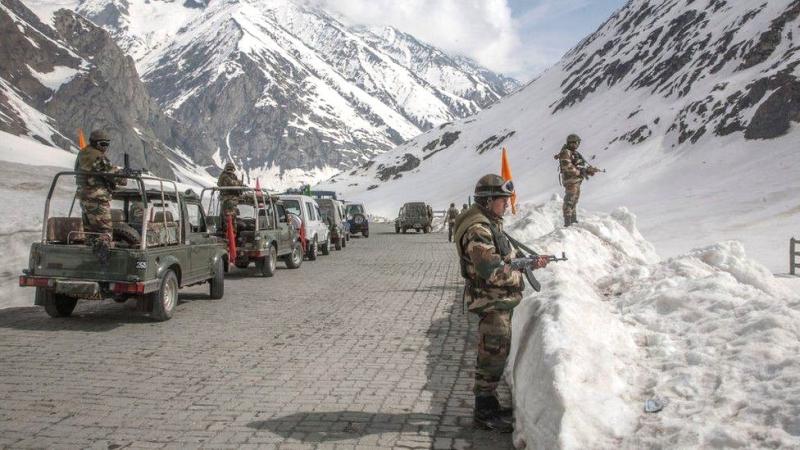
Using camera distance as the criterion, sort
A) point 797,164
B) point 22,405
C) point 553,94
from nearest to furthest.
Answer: point 22,405 < point 797,164 < point 553,94

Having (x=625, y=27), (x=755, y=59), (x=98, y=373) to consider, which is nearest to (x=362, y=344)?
(x=98, y=373)

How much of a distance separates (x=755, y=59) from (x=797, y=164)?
104 feet

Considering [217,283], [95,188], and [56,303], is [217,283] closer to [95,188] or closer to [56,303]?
[56,303]

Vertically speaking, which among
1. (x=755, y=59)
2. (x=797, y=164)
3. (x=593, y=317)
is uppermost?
(x=755, y=59)

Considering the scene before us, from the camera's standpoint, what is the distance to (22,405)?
5.71m

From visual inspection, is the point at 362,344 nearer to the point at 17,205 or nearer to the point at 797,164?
the point at 17,205

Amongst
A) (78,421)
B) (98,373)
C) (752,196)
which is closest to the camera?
(78,421)

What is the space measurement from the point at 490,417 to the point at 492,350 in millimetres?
522

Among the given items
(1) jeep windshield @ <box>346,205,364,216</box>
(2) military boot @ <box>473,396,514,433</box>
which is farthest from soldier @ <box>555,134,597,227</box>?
(1) jeep windshield @ <box>346,205,364,216</box>

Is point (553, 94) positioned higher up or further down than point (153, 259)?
higher up

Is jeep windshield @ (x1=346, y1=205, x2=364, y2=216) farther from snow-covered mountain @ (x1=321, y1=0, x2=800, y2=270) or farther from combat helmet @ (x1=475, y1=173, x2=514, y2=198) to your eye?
combat helmet @ (x1=475, y1=173, x2=514, y2=198)

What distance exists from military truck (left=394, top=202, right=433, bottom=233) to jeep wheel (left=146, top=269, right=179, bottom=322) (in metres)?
31.6

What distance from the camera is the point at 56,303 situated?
9.64 m

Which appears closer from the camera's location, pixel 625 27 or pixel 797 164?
pixel 797 164
